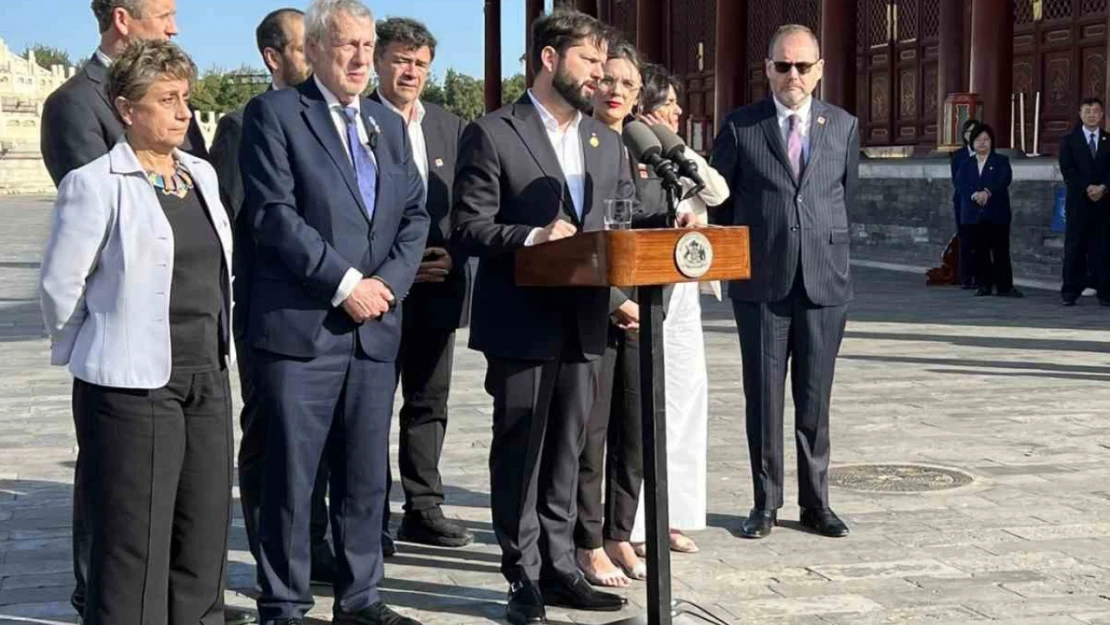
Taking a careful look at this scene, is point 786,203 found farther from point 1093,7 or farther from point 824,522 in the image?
point 1093,7

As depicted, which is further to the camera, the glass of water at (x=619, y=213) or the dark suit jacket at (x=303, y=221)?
the dark suit jacket at (x=303, y=221)

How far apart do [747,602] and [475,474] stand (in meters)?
2.56

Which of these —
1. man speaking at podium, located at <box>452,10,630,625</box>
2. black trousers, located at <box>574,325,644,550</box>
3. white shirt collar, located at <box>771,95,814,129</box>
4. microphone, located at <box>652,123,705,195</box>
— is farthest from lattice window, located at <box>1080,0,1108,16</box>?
microphone, located at <box>652,123,705,195</box>

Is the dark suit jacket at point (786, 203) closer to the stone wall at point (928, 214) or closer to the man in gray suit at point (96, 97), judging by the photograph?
the man in gray suit at point (96, 97)

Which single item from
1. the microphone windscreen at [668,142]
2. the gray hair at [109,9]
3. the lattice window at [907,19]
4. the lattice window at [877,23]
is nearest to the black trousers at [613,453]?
the microphone windscreen at [668,142]

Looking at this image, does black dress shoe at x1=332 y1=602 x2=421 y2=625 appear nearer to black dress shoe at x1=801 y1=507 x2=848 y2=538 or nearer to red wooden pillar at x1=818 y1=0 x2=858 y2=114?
black dress shoe at x1=801 y1=507 x2=848 y2=538

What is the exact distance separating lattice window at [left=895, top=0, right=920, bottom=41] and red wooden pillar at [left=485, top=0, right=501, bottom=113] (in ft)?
64.0

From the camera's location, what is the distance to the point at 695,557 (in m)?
6.55

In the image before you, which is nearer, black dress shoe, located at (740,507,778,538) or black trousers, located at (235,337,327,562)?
black trousers, located at (235,337,327,562)

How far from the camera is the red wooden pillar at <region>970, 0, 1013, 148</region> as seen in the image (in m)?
20.2

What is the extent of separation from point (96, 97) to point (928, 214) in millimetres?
17479

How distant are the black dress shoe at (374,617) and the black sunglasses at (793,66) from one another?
2772mm

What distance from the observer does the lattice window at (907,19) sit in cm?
2448

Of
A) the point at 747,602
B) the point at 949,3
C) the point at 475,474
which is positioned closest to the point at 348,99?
the point at 747,602
